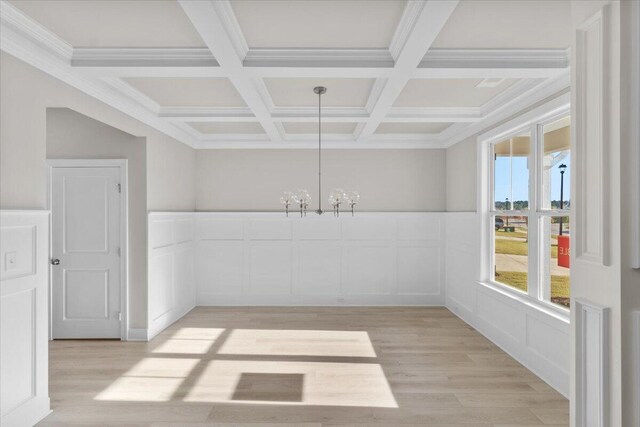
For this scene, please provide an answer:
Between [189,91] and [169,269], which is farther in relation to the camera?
[169,269]

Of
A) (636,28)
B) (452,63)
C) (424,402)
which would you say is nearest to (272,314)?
(424,402)

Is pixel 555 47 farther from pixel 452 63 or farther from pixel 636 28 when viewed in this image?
pixel 636 28

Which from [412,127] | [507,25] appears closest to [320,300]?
[412,127]

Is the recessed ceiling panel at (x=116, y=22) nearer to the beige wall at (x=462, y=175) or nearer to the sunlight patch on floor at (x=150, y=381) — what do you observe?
the sunlight patch on floor at (x=150, y=381)

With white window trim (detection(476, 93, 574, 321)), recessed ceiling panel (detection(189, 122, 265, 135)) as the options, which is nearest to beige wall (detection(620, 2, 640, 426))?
white window trim (detection(476, 93, 574, 321))

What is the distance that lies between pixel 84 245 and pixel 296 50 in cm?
333

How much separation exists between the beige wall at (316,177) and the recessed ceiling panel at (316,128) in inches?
21.0

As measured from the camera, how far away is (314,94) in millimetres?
3967

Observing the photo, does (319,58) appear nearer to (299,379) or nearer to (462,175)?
(299,379)

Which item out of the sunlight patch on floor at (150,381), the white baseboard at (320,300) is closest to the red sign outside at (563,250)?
the white baseboard at (320,300)

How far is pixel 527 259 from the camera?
396 cm

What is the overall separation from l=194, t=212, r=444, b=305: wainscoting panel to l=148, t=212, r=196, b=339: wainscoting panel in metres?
0.29

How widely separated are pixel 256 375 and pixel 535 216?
2989 mm

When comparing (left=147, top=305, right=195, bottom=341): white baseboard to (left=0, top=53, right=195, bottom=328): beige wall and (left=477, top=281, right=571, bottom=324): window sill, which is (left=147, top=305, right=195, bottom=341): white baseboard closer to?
(left=0, top=53, right=195, bottom=328): beige wall
